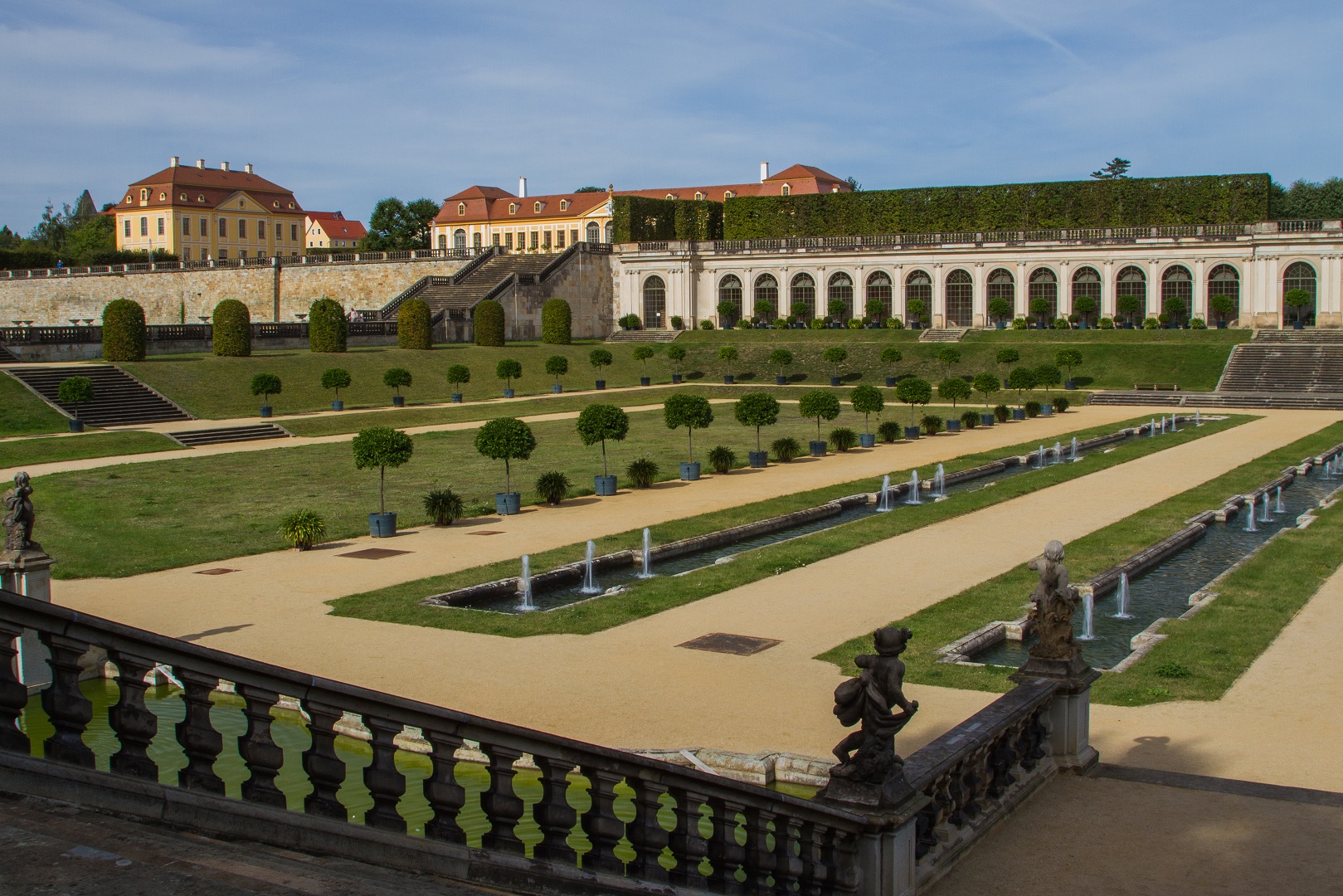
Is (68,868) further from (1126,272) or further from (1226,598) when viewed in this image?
(1126,272)

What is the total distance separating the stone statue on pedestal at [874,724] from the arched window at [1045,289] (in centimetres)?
6462

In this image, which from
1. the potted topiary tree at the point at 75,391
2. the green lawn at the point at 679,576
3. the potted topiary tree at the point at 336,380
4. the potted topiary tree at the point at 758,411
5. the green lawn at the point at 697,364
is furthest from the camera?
the green lawn at the point at 697,364

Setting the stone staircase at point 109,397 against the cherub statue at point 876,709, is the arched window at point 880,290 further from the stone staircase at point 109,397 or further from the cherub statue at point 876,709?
the cherub statue at point 876,709

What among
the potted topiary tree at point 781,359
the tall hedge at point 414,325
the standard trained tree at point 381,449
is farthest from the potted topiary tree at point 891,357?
the standard trained tree at point 381,449

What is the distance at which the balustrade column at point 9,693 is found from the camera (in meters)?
4.35

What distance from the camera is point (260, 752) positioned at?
490cm

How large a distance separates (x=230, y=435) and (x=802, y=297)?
149 feet

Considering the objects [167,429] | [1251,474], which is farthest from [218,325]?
[1251,474]

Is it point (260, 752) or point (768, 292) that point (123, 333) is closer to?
point (768, 292)

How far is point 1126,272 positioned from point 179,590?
60.4 metres

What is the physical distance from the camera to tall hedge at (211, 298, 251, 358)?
163 ft

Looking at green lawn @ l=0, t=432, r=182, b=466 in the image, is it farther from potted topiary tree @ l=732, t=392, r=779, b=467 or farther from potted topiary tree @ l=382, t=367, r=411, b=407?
potted topiary tree @ l=732, t=392, r=779, b=467

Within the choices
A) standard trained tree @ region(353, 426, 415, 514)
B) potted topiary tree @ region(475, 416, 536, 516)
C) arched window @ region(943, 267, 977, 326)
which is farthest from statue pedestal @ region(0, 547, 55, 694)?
arched window @ region(943, 267, 977, 326)

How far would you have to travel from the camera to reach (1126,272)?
218ft
